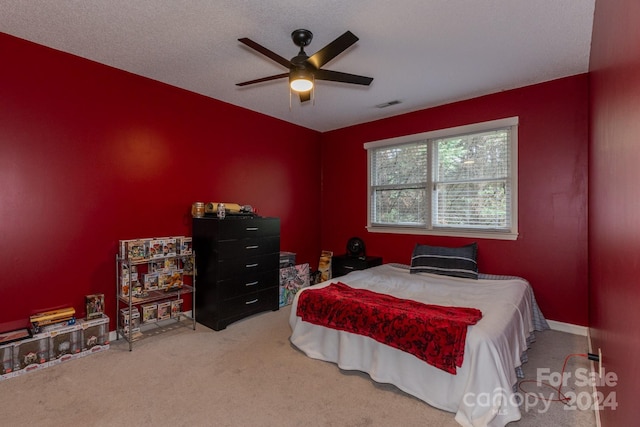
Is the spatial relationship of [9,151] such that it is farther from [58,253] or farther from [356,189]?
[356,189]

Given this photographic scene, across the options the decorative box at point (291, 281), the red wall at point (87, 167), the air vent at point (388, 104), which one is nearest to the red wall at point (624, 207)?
the air vent at point (388, 104)

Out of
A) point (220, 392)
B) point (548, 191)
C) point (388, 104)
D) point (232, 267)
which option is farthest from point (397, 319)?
point (388, 104)

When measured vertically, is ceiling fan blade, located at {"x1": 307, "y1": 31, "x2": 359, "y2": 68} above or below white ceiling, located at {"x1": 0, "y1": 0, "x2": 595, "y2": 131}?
below

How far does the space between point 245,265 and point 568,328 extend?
3.50 metres

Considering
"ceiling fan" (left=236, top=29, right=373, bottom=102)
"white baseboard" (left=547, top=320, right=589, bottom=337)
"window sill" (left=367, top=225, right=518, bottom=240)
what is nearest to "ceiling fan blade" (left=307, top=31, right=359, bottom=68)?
"ceiling fan" (left=236, top=29, right=373, bottom=102)

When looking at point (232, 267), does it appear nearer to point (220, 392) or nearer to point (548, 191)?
point (220, 392)

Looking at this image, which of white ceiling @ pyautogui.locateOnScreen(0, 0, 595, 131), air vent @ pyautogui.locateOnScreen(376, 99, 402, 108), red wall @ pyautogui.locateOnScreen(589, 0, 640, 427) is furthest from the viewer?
air vent @ pyautogui.locateOnScreen(376, 99, 402, 108)

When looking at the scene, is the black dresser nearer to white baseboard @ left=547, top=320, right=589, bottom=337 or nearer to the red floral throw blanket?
the red floral throw blanket

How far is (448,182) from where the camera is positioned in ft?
13.2

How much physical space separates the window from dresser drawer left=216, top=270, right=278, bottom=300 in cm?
176

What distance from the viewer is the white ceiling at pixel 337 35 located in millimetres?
2131

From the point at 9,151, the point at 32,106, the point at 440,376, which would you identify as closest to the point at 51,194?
the point at 9,151

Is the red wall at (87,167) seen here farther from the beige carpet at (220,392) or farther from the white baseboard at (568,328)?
the white baseboard at (568,328)

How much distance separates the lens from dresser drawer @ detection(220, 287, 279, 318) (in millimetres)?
3385
